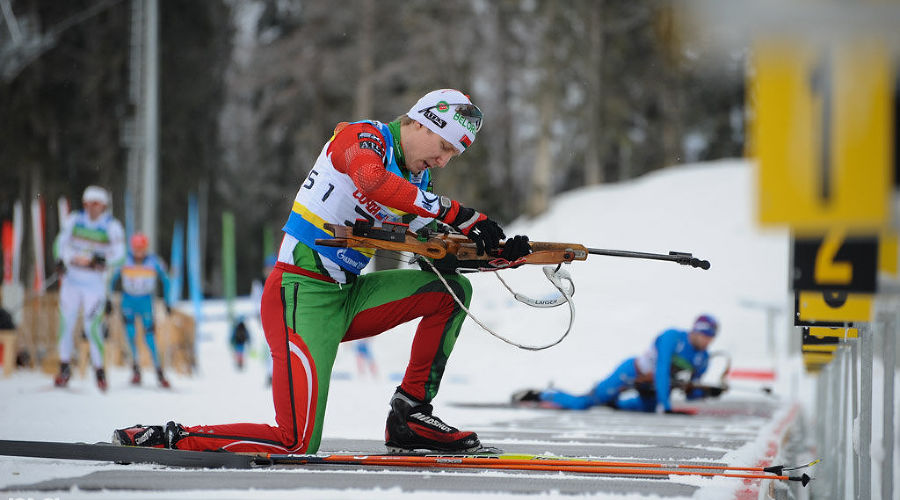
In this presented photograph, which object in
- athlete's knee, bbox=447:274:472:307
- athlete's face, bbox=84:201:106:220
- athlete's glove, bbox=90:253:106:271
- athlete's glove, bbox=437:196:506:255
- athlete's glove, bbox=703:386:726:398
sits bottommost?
athlete's glove, bbox=703:386:726:398

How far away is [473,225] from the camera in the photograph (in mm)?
4535

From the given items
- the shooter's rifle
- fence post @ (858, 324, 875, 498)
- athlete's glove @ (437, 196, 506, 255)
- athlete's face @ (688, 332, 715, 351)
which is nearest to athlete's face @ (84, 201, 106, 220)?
athlete's face @ (688, 332, 715, 351)

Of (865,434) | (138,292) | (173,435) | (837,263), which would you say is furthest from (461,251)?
(138,292)

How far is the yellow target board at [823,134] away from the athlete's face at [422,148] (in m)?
2.46

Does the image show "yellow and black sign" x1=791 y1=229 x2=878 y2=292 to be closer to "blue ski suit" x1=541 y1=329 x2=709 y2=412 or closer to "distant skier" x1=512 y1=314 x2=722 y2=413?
"distant skier" x1=512 y1=314 x2=722 y2=413

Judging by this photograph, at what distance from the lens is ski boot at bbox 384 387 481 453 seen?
4715 mm

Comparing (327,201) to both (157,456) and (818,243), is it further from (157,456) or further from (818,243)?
(818,243)

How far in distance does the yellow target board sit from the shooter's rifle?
81.7 inches

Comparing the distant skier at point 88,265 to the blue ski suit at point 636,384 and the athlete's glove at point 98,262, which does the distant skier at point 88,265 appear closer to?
the athlete's glove at point 98,262

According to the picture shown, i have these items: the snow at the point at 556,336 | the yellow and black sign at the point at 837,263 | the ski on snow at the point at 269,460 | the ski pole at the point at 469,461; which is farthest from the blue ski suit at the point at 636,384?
the yellow and black sign at the point at 837,263

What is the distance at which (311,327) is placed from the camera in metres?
4.47

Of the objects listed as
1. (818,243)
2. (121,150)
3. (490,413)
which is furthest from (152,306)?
(121,150)

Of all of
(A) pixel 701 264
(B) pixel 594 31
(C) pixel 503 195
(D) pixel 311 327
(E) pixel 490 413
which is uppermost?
(B) pixel 594 31

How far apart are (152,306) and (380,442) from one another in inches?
324
